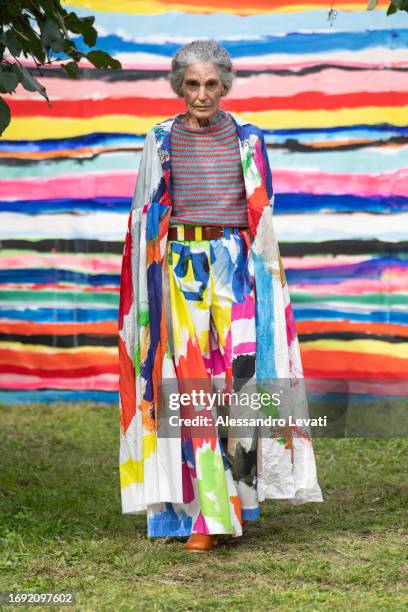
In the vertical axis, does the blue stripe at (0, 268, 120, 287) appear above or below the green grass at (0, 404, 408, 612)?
above

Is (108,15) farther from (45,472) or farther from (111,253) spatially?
(45,472)

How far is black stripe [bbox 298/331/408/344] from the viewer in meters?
7.29

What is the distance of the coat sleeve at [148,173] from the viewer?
190 inches

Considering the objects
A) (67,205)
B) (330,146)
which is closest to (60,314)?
(67,205)

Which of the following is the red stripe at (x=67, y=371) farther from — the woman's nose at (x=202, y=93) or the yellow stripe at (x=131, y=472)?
the woman's nose at (x=202, y=93)

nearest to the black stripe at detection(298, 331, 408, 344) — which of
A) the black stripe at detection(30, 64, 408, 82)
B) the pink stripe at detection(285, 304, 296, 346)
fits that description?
the black stripe at detection(30, 64, 408, 82)

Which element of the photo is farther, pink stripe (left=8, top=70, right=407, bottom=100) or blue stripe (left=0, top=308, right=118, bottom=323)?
blue stripe (left=0, top=308, right=118, bottom=323)

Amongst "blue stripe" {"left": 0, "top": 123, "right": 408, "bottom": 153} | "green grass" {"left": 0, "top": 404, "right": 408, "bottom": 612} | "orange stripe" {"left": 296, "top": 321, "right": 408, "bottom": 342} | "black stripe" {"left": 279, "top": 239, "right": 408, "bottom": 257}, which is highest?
"blue stripe" {"left": 0, "top": 123, "right": 408, "bottom": 153}

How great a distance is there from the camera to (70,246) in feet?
24.8

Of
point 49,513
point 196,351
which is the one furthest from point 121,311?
point 49,513

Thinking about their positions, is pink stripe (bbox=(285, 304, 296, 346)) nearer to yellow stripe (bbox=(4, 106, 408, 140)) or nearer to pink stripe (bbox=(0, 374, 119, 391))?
yellow stripe (bbox=(4, 106, 408, 140))

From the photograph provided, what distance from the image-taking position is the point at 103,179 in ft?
24.6

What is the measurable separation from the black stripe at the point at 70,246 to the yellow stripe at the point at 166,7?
1.44 m

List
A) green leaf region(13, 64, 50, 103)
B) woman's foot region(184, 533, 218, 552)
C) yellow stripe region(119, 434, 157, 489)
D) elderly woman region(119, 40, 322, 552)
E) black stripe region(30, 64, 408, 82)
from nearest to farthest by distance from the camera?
green leaf region(13, 64, 50, 103) < woman's foot region(184, 533, 218, 552) < elderly woman region(119, 40, 322, 552) < yellow stripe region(119, 434, 157, 489) < black stripe region(30, 64, 408, 82)
